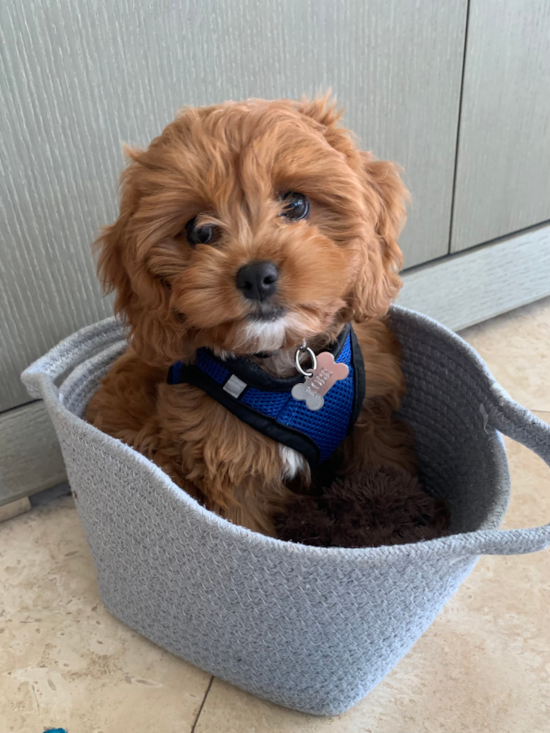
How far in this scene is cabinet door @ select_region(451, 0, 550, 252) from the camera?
159 cm

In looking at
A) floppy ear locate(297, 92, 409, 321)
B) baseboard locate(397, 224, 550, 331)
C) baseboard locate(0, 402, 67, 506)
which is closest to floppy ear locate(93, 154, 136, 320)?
floppy ear locate(297, 92, 409, 321)

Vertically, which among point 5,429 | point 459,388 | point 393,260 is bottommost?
point 5,429

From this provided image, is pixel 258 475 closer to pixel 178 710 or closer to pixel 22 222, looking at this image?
pixel 178 710

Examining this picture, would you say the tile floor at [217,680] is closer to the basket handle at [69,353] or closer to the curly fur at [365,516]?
the curly fur at [365,516]

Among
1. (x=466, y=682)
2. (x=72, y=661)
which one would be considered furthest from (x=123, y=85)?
(x=466, y=682)

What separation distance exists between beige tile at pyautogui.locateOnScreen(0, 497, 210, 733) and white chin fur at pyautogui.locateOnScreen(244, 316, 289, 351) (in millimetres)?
658

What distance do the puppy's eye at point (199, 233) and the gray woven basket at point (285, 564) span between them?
13.5 inches

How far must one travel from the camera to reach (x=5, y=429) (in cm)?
149

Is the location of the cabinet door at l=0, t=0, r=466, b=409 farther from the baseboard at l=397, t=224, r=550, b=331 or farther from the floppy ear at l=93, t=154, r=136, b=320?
the baseboard at l=397, t=224, r=550, b=331

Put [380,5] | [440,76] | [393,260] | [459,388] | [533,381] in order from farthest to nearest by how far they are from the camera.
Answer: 1. [533,381]
2. [440,76]
3. [380,5]
4. [459,388]
5. [393,260]

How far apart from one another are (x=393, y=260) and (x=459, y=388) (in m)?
0.31

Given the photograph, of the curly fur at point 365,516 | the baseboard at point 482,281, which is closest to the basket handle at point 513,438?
the curly fur at point 365,516

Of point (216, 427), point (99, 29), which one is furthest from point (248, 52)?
point (216, 427)

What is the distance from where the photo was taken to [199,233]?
1009mm
